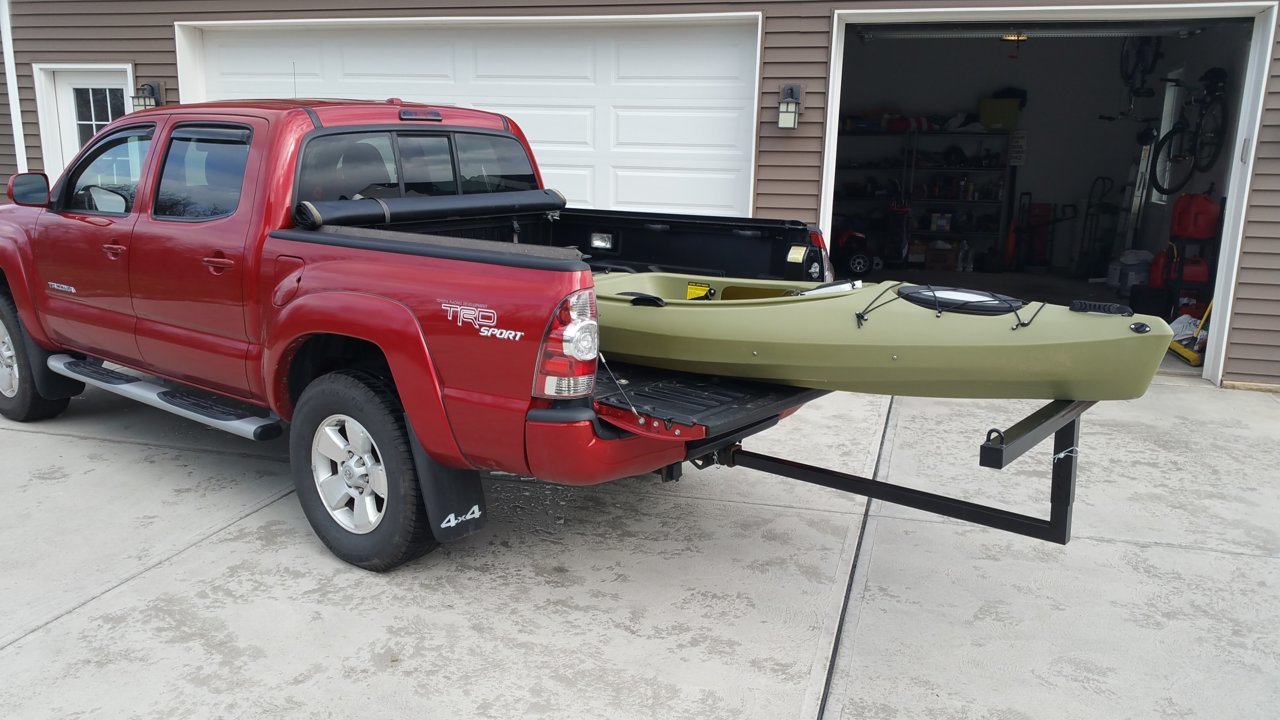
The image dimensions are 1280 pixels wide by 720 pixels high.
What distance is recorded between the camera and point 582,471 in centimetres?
321

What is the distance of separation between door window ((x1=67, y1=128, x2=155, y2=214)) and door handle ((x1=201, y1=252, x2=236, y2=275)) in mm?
804

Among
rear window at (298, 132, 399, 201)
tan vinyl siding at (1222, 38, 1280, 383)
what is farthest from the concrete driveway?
tan vinyl siding at (1222, 38, 1280, 383)

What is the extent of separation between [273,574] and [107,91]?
7832 millimetres

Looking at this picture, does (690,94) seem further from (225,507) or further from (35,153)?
(35,153)

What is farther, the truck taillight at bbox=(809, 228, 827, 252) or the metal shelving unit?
the metal shelving unit

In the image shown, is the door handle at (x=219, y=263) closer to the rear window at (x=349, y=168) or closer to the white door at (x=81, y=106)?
the rear window at (x=349, y=168)

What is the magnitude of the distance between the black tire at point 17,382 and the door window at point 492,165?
2.78 metres

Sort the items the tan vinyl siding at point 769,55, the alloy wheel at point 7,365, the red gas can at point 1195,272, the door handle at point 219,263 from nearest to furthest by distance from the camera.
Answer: the door handle at point 219,263 → the alloy wheel at point 7,365 → the tan vinyl siding at point 769,55 → the red gas can at point 1195,272

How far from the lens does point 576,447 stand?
316 cm

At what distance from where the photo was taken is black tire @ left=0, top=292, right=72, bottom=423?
17.7 feet

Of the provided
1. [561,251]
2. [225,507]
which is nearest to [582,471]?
[561,251]

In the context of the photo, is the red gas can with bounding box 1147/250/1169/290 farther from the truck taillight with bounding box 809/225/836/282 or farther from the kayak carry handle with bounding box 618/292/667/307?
the kayak carry handle with bounding box 618/292/667/307

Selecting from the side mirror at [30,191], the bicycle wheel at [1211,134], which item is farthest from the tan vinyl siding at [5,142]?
the bicycle wheel at [1211,134]

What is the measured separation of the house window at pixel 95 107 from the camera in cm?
958
